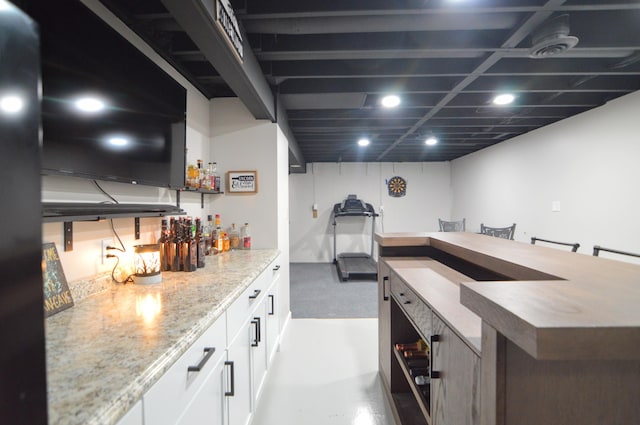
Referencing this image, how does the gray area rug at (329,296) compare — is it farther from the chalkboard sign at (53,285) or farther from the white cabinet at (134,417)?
the white cabinet at (134,417)

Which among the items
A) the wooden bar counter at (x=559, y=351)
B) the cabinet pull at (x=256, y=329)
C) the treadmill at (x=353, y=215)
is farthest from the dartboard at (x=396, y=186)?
the wooden bar counter at (x=559, y=351)

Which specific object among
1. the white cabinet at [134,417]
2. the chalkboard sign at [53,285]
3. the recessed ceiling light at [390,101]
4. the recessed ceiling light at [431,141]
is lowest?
the white cabinet at [134,417]

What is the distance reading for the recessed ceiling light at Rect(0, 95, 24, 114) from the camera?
37 cm

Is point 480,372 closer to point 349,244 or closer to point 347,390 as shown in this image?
point 347,390

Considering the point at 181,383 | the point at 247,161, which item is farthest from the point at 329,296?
the point at 181,383

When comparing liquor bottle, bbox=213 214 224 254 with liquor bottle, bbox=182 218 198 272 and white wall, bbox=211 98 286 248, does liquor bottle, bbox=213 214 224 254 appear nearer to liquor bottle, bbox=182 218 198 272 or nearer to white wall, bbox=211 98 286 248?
white wall, bbox=211 98 286 248

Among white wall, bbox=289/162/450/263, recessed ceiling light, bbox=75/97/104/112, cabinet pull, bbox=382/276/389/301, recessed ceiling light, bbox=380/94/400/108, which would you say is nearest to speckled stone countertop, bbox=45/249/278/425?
recessed ceiling light, bbox=75/97/104/112

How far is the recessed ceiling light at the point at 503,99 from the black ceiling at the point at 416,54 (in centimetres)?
6

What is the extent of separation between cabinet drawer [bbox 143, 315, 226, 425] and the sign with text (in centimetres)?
133

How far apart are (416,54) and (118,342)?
228 centimetres

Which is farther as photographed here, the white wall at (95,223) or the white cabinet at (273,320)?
the white cabinet at (273,320)

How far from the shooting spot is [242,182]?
100 inches

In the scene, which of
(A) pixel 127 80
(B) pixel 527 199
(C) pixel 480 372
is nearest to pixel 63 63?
(A) pixel 127 80

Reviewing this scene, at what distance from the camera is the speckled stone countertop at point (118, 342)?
574mm
